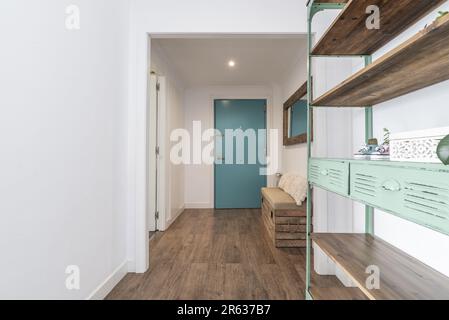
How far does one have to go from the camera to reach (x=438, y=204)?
0.60 metres

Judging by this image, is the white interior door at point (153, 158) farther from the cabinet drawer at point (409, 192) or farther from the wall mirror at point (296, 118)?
the cabinet drawer at point (409, 192)

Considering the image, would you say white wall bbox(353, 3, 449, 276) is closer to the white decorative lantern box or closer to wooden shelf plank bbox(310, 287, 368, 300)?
the white decorative lantern box

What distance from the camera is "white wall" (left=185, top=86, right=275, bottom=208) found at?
444 cm

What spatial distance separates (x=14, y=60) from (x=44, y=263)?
940 millimetres

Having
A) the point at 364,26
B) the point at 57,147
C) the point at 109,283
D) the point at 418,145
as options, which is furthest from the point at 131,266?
the point at 364,26

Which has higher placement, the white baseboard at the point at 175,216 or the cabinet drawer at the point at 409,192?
the cabinet drawer at the point at 409,192

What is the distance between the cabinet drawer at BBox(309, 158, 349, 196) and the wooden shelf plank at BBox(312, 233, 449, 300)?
36 cm

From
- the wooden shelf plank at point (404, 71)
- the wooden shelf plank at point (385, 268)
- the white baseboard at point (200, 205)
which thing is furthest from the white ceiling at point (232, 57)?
the white baseboard at point (200, 205)

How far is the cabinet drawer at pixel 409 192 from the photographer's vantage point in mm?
594

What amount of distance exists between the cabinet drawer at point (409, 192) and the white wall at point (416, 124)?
17.9 inches

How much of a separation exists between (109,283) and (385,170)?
1.90 metres

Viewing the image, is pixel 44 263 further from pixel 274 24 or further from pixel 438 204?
pixel 274 24

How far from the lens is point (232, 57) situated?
319 cm

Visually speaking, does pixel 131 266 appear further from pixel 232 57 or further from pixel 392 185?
Result: pixel 232 57
